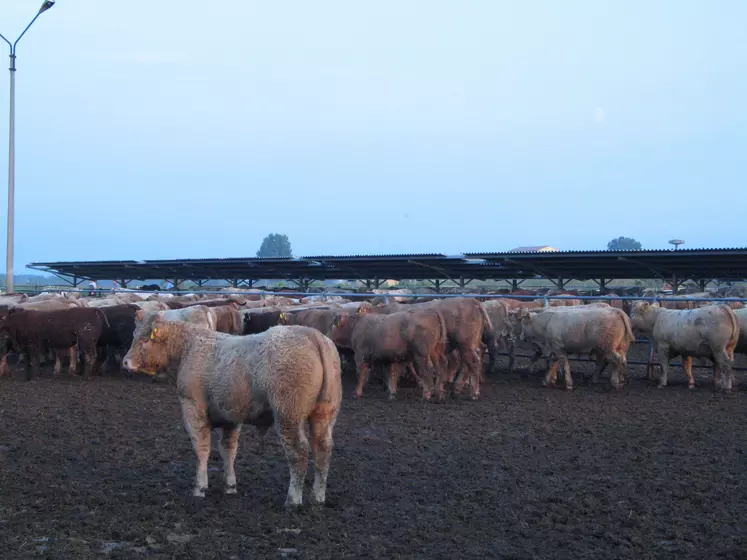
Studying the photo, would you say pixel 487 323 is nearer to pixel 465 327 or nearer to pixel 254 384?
pixel 465 327

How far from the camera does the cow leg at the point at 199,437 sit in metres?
7.18

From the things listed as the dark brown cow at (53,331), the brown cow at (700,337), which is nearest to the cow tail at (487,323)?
the brown cow at (700,337)

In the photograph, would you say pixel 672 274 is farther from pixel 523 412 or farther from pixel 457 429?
pixel 457 429

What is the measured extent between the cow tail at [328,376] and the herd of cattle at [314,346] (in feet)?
0.04

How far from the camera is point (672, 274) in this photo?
90.7 ft

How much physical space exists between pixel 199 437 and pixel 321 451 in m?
1.26

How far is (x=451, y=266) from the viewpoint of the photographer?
103 ft

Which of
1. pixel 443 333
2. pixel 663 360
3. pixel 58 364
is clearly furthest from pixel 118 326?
pixel 663 360

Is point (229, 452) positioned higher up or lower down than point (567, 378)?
higher up

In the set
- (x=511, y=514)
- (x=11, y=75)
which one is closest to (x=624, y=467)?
(x=511, y=514)

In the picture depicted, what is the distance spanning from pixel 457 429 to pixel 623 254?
54.1 ft

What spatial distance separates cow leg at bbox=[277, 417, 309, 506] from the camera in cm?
673

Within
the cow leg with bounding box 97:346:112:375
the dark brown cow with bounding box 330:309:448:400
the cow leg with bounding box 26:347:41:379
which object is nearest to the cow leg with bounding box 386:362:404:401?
the dark brown cow with bounding box 330:309:448:400

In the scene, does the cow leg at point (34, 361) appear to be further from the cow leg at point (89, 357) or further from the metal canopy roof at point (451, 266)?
the metal canopy roof at point (451, 266)
